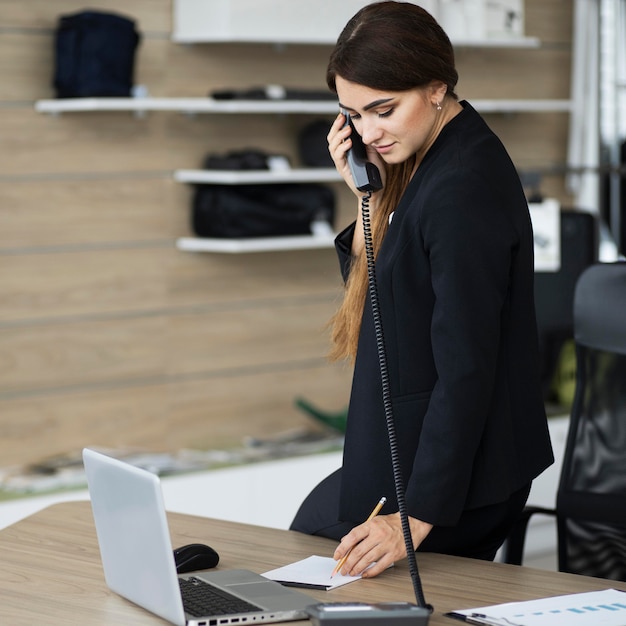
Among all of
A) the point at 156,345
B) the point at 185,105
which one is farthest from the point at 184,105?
the point at 156,345

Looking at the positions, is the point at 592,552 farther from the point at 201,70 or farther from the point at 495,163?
the point at 201,70

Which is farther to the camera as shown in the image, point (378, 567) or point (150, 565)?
point (378, 567)

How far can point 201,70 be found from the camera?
434 centimetres

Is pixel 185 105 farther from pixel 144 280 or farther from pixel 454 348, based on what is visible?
pixel 454 348

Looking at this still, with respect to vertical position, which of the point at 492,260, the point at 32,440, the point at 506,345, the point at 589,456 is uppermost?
the point at 492,260

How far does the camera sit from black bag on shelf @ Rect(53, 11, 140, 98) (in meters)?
3.86

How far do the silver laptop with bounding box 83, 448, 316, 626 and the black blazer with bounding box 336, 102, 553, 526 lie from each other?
0.29 meters

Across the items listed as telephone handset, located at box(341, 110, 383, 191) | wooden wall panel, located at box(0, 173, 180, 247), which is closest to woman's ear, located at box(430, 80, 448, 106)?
telephone handset, located at box(341, 110, 383, 191)

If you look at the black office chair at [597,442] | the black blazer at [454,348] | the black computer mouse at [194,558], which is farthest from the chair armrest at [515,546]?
the black computer mouse at [194,558]

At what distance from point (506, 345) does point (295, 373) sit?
2.91 meters

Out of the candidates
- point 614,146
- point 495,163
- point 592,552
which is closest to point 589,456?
point 592,552

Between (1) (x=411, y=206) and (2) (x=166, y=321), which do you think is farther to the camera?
(2) (x=166, y=321)

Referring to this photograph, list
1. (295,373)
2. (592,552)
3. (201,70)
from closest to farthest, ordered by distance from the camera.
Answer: (592,552) → (201,70) → (295,373)

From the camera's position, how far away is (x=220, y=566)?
5.74 ft
